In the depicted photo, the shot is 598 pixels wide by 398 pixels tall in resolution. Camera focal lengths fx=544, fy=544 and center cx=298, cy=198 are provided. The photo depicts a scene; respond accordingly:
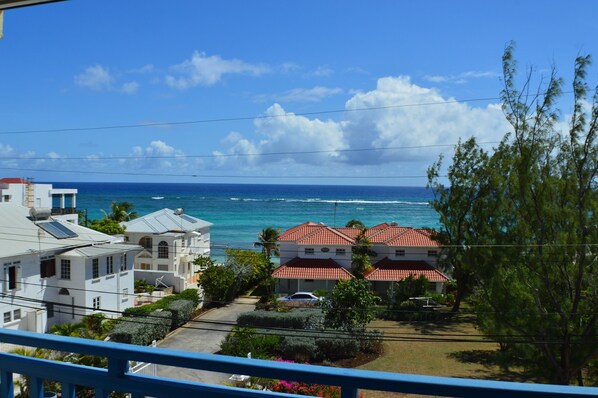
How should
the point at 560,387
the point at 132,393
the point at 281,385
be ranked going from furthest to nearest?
the point at 281,385
the point at 132,393
the point at 560,387

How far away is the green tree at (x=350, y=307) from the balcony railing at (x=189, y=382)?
59.1 feet

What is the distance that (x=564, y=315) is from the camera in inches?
456

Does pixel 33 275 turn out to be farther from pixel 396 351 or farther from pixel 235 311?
pixel 396 351

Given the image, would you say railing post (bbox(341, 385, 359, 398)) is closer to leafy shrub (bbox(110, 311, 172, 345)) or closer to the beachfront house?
leafy shrub (bbox(110, 311, 172, 345))

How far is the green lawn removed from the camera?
16875mm

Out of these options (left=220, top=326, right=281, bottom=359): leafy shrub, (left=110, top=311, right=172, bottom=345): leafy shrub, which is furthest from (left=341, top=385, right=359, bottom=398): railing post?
(left=220, top=326, right=281, bottom=359): leafy shrub

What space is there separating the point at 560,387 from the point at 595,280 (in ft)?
38.9

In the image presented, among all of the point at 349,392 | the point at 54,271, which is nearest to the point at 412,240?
the point at 54,271

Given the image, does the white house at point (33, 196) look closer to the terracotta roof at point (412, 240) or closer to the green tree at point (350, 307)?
the green tree at point (350, 307)

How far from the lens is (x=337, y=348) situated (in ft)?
62.4

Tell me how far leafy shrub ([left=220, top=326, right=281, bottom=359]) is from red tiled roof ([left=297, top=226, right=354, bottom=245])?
12.8m

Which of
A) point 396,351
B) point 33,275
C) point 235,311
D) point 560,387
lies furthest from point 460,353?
point 560,387

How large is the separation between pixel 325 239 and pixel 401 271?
4.76 metres

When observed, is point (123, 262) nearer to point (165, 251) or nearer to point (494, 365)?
point (165, 251)
